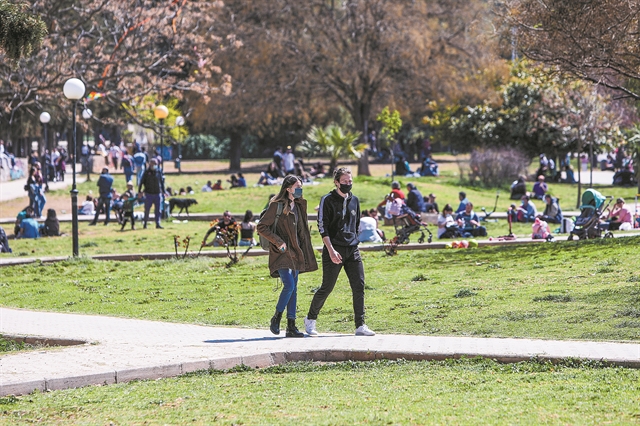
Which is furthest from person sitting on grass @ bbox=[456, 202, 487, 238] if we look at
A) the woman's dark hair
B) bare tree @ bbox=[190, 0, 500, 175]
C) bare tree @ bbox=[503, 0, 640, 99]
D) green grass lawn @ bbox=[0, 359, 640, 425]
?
A: bare tree @ bbox=[190, 0, 500, 175]

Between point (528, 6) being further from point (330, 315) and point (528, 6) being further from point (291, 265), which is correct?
point (291, 265)

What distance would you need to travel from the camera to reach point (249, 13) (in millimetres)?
46750

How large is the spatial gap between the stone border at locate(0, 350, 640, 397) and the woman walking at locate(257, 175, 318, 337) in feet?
4.10

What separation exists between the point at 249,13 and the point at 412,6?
7.03 meters

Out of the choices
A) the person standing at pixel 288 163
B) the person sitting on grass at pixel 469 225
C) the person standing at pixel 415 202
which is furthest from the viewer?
the person standing at pixel 288 163

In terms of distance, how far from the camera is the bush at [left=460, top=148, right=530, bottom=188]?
41.0 m

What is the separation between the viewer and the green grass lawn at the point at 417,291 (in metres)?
11.2

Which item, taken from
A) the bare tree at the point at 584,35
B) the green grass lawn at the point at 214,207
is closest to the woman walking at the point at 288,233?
the bare tree at the point at 584,35

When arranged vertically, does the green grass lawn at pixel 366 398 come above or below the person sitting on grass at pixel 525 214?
below

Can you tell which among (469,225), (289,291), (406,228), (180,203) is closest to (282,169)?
(180,203)

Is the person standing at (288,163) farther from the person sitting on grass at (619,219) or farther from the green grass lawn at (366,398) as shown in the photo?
the green grass lawn at (366,398)

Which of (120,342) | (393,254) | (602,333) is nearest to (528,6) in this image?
(393,254)

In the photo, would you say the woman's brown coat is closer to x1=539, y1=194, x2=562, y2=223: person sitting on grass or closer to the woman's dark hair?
the woman's dark hair

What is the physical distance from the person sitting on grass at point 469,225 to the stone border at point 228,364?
1413 centimetres
